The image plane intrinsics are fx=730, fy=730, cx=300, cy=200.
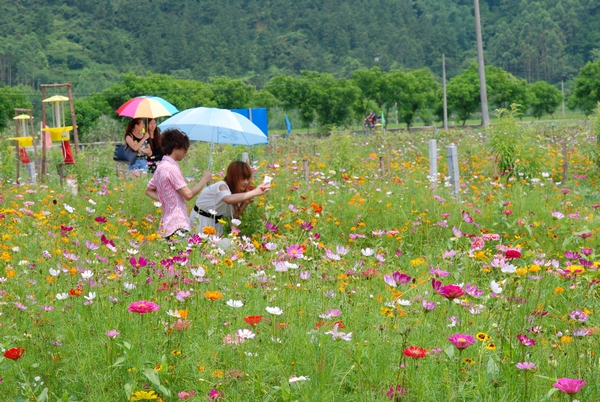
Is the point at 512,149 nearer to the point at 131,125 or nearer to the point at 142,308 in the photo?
the point at 131,125

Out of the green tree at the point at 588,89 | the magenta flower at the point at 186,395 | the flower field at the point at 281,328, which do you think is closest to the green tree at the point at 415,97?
the green tree at the point at 588,89

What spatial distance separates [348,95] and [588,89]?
52.0 feet

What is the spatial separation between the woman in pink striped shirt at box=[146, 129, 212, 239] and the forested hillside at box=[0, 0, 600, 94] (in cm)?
7546

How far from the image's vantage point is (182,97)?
176 ft

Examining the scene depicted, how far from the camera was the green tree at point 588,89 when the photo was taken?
45.7 m

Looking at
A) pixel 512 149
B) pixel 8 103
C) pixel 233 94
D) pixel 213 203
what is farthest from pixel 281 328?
pixel 8 103

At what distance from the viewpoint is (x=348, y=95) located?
51.7m

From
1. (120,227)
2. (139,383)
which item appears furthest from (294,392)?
(120,227)

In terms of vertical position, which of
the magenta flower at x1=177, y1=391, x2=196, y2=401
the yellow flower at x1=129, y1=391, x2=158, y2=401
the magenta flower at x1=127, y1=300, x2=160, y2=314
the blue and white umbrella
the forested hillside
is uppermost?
the forested hillside

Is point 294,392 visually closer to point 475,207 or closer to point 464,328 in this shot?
point 464,328

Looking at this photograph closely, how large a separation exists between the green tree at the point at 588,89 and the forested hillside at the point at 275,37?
3957 cm

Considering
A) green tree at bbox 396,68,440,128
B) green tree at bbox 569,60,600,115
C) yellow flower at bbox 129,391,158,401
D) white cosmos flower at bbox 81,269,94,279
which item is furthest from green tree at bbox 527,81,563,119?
yellow flower at bbox 129,391,158,401

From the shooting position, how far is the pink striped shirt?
16.9 feet

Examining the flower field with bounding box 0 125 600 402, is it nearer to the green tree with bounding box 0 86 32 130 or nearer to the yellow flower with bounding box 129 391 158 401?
the yellow flower with bounding box 129 391 158 401
